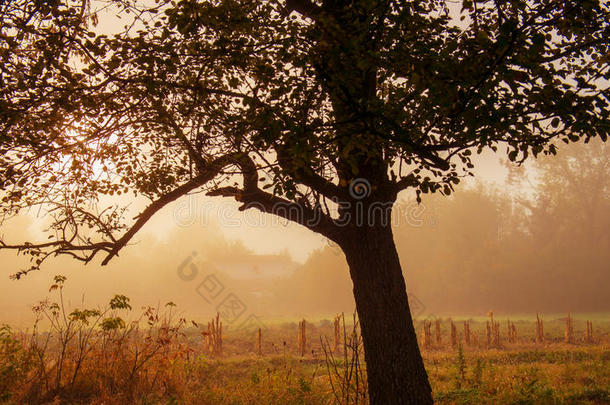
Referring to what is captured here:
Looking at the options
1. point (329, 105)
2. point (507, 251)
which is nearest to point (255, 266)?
point (507, 251)

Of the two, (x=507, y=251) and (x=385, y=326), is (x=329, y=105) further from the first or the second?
(x=507, y=251)

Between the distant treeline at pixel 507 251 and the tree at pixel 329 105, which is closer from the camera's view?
the tree at pixel 329 105

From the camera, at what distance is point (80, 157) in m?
7.18

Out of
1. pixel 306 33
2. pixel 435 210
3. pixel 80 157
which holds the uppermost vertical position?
pixel 435 210

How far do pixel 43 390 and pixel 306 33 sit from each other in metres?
7.70

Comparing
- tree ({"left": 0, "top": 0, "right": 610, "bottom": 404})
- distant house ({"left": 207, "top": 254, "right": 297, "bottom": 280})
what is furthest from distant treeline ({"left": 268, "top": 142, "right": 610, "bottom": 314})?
tree ({"left": 0, "top": 0, "right": 610, "bottom": 404})

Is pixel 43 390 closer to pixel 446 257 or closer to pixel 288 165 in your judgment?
pixel 288 165

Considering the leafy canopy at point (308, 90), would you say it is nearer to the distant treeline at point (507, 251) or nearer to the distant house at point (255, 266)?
the distant treeline at point (507, 251)

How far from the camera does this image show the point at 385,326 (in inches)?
239

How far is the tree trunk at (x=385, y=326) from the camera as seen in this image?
5.93 metres

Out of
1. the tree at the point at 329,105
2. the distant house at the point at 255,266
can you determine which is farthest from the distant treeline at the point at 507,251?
the tree at the point at 329,105

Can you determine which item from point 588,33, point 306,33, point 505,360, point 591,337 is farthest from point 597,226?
point 306,33

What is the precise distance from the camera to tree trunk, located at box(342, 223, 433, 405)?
233 inches

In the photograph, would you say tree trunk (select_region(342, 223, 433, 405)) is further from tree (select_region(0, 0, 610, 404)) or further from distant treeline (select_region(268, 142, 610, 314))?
distant treeline (select_region(268, 142, 610, 314))
